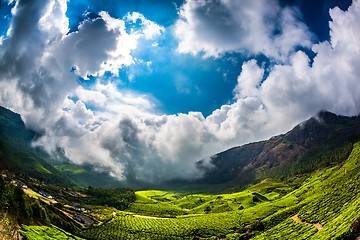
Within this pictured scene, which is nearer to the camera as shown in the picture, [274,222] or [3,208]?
[3,208]

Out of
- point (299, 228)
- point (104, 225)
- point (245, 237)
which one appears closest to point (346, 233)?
point (299, 228)

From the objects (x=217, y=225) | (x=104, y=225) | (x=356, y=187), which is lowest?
(x=217, y=225)

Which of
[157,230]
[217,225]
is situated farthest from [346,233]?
[157,230]

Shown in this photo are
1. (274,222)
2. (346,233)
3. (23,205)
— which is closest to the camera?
(346,233)

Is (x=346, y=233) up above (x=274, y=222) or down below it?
above

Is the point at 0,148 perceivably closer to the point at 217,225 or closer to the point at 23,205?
the point at 23,205

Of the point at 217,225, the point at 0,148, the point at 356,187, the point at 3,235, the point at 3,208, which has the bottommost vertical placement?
the point at 217,225

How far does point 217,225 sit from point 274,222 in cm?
4687

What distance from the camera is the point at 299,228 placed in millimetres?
96750

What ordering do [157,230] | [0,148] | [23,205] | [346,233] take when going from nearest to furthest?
[346,233]
[0,148]
[23,205]
[157,230]

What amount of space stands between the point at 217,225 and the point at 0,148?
153127 mm

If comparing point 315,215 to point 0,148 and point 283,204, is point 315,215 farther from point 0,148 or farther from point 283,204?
point 0,148

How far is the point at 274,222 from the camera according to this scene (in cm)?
12219

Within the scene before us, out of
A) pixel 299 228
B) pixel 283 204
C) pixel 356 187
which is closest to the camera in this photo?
pixel 299 228
